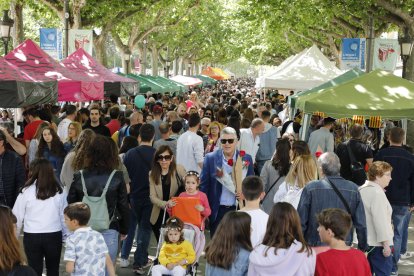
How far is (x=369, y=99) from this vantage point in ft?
31.9

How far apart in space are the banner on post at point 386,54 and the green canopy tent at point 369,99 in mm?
11679

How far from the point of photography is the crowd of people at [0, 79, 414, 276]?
4.78 meters

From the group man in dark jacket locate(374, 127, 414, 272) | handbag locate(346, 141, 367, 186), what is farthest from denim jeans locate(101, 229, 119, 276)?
handbag locate(346, 141, 367, 186)

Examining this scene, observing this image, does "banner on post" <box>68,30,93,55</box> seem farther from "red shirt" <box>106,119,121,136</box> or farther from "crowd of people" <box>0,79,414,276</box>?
"crowd of people" <box>0,79,414,276</box>

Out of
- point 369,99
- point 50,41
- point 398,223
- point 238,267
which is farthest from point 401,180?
point 50,41

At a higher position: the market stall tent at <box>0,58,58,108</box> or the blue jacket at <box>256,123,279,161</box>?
the market stall tent at <box>0,58,58,108</box>

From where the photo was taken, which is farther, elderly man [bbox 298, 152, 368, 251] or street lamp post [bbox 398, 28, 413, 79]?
street lamp post [bbox 398, 28, 413, 79]

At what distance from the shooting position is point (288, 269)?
184 inches

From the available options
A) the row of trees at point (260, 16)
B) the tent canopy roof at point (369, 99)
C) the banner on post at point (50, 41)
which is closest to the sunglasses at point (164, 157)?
the tent canopy roof at point (369, 99)

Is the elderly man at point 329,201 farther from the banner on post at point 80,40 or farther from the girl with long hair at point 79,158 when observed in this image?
the banner on post at point 80,40

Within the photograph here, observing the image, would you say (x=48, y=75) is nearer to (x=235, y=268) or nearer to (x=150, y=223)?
(x=150, y=223)

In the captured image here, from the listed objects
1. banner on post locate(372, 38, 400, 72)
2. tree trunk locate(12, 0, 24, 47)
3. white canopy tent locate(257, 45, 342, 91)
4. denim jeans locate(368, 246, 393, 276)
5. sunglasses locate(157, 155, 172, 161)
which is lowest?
denim jeans locate(368, 246, 393, 276)

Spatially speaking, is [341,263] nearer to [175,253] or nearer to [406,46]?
[175,253]

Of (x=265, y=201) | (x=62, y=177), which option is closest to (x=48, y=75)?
(x=62, y=177)
